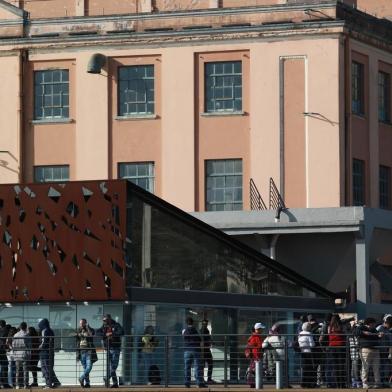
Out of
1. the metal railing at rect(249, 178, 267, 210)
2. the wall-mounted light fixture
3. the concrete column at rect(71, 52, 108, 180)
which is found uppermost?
the wall-mounted light fixture

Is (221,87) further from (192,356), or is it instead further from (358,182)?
(192,356)

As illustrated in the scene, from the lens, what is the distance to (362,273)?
54.5 metres

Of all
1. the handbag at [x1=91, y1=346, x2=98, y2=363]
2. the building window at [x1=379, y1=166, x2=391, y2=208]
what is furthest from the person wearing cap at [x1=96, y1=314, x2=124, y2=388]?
the building window at [x1=379, y1=166, x2=391, y2=208]

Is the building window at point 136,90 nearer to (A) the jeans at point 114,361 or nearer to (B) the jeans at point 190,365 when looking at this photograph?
(A) the jeans at point 114,361

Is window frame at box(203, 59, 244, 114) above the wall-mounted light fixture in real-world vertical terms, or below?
below

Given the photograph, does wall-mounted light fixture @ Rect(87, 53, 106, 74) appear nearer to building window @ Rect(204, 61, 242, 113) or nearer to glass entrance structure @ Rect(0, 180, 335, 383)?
building window @ Rect(204, 61, 242, 113)

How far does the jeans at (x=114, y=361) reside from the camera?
1615 inches

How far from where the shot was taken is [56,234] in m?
45.9

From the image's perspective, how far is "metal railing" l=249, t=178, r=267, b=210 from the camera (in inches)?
2334

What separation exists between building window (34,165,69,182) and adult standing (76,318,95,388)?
19703mm

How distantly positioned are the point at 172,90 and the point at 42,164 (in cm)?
514

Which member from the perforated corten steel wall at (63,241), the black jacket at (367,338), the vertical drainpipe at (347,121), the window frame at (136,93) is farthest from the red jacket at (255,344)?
the window frame at (136,93)

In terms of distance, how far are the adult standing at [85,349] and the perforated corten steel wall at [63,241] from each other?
1.73 meters

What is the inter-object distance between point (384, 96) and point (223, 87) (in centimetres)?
606
